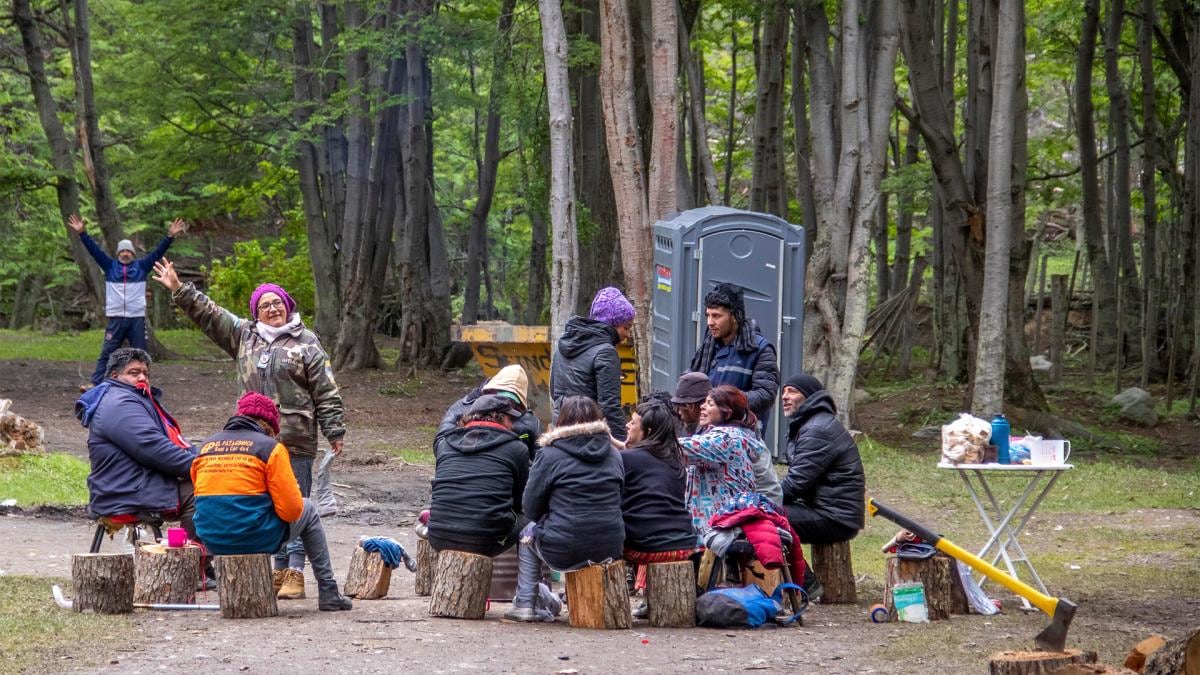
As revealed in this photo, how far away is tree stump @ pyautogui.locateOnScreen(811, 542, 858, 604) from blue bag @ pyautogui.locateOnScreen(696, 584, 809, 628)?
3.02 ft

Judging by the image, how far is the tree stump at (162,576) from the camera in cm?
754

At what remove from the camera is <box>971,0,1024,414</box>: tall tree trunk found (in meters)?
15.3

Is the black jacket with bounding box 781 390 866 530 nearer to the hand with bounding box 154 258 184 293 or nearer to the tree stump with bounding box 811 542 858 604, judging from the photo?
the tree stump with bounding box 811 542 858 604

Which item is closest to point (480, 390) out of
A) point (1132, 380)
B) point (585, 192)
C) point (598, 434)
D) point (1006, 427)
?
point (598, 434)

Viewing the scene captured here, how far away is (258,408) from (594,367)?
2378 millimetres

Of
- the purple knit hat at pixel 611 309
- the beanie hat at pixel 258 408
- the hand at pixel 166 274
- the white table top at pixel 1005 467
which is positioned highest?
the hand at pixel 166 274

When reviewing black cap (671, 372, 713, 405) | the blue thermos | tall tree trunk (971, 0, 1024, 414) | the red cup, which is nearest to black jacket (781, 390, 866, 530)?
black cap (671, 372, 713, 405)

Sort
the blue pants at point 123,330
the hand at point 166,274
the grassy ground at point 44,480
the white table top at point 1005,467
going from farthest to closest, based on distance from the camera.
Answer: the blue pants at point 123,330 → the grassy ground at point 44,480 → the hand at point 166,274 → the white table top at point 1005,467

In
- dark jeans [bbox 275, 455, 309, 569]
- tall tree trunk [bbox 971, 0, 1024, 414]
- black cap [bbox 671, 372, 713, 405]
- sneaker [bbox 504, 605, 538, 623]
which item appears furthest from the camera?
tall tree trunk [bbox 971, 0, 1024, 414]

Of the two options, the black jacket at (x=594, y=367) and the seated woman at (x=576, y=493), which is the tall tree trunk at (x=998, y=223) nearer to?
the black jacket at (x=594, y=367)

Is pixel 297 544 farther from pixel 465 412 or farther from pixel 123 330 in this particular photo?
pixel 123 330

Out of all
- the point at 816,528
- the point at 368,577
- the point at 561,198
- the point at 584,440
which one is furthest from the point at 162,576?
the point at 561,198

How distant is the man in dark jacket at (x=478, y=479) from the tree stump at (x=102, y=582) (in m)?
1.56

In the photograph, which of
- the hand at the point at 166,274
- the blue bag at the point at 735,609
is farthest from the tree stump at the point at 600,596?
the hand at the point at 166,274
